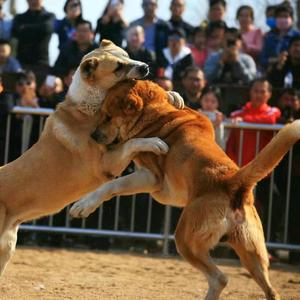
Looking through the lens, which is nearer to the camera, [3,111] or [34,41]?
[3,111]

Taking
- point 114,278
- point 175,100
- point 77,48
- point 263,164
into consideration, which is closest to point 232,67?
point 77,48

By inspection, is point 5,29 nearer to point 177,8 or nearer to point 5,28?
point 5,28

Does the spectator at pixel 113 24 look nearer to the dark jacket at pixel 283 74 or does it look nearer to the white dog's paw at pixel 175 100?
the dark jacket at pixel 283 74

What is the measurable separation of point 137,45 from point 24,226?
2.89 m

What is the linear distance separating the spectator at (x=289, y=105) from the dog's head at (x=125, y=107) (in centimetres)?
361

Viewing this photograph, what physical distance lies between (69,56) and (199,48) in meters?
1.94

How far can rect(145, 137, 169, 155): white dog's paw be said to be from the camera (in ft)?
19.8

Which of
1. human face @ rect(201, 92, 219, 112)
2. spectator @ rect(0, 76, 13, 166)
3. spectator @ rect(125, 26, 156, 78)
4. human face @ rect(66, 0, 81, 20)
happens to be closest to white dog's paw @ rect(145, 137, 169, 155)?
human face @ rect(201, 92, 219, 112)

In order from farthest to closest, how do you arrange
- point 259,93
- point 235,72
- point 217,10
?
point 217,10
point 235,72
point 259,93

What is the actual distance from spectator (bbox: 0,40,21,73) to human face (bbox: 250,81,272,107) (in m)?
3.35

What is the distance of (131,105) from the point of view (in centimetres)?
620

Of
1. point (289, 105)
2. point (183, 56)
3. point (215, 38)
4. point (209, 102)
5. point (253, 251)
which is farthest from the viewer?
point (215, 38)

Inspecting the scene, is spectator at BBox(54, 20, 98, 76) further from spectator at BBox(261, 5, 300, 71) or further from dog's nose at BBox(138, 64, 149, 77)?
dog's nose at BBox(138, 64, 149, 77)

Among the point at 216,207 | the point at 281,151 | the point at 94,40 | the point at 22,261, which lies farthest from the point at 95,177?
the point at 94,40
